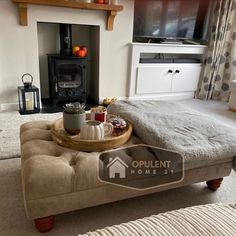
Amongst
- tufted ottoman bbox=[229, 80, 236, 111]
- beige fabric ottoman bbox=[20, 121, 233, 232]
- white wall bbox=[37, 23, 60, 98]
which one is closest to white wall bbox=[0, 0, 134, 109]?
white wall bbox=[37, 23, 60, 98]

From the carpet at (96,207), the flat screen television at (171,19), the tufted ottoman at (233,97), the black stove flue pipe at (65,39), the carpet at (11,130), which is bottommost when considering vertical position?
the carpet at (96,207)

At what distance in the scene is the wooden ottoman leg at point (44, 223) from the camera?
4.15 feet

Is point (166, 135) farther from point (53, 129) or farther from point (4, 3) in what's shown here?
point (4, 3)

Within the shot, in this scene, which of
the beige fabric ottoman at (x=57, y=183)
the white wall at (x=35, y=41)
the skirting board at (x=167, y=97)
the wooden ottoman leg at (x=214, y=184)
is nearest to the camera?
the beige fabric ottoman at (x=57, y=183)

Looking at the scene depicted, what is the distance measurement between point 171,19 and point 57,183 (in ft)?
11.2

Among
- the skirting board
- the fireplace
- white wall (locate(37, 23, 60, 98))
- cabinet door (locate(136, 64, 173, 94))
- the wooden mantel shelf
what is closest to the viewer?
the wooden mantel shelf

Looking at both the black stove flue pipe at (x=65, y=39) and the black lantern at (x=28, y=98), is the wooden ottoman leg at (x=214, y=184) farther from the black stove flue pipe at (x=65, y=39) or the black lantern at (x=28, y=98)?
the black stove flue pipe at (x=65, y=39)

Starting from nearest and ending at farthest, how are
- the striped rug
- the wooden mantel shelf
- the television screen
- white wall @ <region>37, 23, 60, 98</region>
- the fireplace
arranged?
the striped rug, the wooden mantel shelf, the fireplace, white wall @ <region>37, 23, 60, 98</region>, the television screen

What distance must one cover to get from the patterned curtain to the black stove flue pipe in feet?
7.38

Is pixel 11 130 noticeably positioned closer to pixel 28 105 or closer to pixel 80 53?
pixel 28 105

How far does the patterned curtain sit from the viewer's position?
3.79 metres

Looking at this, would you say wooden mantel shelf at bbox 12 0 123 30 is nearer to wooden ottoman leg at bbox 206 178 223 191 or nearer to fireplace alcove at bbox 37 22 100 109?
fireplace alcove at bbox 37 22 100 109

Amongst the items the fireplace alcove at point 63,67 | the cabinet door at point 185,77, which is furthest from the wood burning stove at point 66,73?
the cabinet door at point 185,77

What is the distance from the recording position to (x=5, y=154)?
204cm
